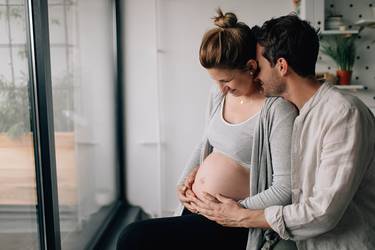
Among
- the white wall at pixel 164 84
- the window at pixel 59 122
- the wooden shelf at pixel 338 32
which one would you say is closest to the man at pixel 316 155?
the window at pixel 59 122

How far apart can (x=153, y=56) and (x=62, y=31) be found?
2.78ft

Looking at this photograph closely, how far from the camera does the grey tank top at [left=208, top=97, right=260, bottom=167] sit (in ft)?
4.06

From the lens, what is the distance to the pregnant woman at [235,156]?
1.14m

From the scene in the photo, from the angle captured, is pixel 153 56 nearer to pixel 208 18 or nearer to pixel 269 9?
pixel 208 18

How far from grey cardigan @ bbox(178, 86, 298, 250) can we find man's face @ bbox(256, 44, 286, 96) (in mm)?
60

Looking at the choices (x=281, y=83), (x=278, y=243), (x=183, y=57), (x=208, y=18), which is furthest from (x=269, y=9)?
(x=278, y=243)

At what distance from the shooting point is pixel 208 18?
2461 mm

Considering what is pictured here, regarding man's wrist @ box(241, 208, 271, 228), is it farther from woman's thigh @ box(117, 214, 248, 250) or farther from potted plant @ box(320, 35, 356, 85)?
potted plant @ box(320, 35, 356, 85)

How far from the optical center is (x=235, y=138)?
1266 millimetres

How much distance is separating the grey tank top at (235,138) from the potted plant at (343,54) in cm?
105

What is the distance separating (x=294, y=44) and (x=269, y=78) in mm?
116

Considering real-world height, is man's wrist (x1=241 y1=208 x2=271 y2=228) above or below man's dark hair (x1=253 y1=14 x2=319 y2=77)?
below

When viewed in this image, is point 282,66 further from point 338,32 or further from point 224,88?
point 338,32

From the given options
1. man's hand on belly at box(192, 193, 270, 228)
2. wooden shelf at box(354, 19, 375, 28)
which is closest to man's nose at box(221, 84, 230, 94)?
man's hand on belly at box(192, 193, 270, 228)
